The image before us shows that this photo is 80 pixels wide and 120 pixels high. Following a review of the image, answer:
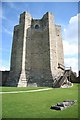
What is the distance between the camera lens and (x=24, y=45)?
27.4 m

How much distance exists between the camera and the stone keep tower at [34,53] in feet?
84.6

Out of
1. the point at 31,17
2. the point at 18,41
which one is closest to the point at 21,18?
the point at 31,17

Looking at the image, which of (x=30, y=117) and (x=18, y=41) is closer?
(x=30, y=117)

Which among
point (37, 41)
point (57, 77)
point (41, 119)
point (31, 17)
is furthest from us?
point (31, 17)

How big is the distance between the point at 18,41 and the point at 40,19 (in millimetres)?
5710

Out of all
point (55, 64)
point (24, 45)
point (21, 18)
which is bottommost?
point (55, 64)

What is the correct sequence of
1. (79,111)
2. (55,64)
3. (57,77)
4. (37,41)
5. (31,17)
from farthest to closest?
1. (31,17)
2. (37,41)
3. (55,64)
4. (57,77)
5. (79,111)

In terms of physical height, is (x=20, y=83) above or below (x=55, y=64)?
below

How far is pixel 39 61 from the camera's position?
27250mm

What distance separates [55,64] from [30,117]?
20950 mm

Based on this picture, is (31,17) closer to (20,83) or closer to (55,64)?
(55,64)

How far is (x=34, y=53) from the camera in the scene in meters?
28.0

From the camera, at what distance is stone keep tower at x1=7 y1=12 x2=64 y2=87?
2578 cm

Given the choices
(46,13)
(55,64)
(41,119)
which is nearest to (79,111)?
(41,119)
